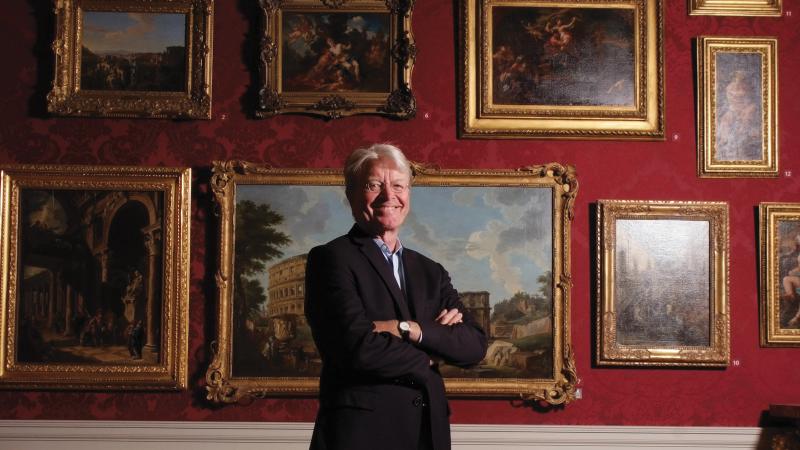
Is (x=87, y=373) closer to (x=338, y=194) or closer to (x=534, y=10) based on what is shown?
(x=338, y=194)

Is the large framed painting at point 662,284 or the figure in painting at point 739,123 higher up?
the figure in painting at point 739,123

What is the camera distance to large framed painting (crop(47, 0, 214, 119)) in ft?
24.3

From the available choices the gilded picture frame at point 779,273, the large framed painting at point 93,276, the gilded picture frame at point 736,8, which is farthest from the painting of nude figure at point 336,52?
the gilded picture frame at point 779,273

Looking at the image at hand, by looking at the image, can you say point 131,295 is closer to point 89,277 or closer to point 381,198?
point 89,277

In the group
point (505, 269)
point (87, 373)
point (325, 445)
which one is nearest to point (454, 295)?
point (325, 445)

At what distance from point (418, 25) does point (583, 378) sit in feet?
9.95

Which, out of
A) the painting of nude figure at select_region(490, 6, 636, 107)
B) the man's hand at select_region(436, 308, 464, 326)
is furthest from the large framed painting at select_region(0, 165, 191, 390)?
the man's hand at select_region(436, 308, 464, 326)

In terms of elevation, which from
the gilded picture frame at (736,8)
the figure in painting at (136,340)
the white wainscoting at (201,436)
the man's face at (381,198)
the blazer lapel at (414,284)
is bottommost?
the white wainscoting at (201,436)

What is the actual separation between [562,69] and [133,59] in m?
3.35

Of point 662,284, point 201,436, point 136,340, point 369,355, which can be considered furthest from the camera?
point 662,284

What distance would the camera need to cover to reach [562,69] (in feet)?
24.7

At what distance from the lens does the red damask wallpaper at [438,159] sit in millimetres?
7336

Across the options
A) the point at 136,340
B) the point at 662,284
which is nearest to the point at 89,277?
the point at 136,340

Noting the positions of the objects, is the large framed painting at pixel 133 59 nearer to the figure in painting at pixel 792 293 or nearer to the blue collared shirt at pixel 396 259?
the blue collared shirt at pixel 396 259
